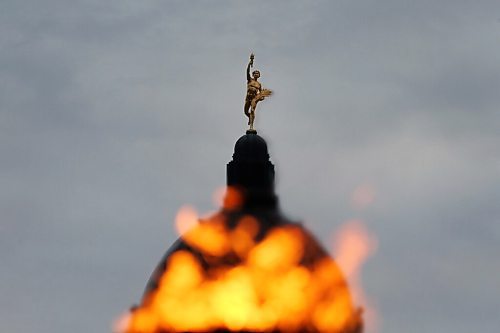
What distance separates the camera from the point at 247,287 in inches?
2151

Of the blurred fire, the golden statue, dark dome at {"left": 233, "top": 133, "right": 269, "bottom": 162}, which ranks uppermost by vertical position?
the golden statue

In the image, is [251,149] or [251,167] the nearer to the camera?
[251,167]

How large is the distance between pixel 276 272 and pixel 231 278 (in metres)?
1.66

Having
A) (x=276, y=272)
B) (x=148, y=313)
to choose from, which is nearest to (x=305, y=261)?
(x=276, y=272)

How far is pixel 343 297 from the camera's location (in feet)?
185

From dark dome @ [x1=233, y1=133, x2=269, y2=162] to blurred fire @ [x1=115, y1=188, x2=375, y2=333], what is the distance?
2.99m

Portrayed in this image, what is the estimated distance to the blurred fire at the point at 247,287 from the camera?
179 feet

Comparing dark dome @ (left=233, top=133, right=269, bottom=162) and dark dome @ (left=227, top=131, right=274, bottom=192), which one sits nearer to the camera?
dark dome @ (left=227, top=131, right=274, bottom=192)

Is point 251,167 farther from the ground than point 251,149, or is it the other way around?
point 251,149

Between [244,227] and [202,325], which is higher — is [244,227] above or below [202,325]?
above

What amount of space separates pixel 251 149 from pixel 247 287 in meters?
6.20

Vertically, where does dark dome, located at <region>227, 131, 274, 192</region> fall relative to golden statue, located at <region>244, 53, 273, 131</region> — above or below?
below

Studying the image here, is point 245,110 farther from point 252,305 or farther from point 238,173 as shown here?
point 252,305

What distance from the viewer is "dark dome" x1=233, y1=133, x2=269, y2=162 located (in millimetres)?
58219
